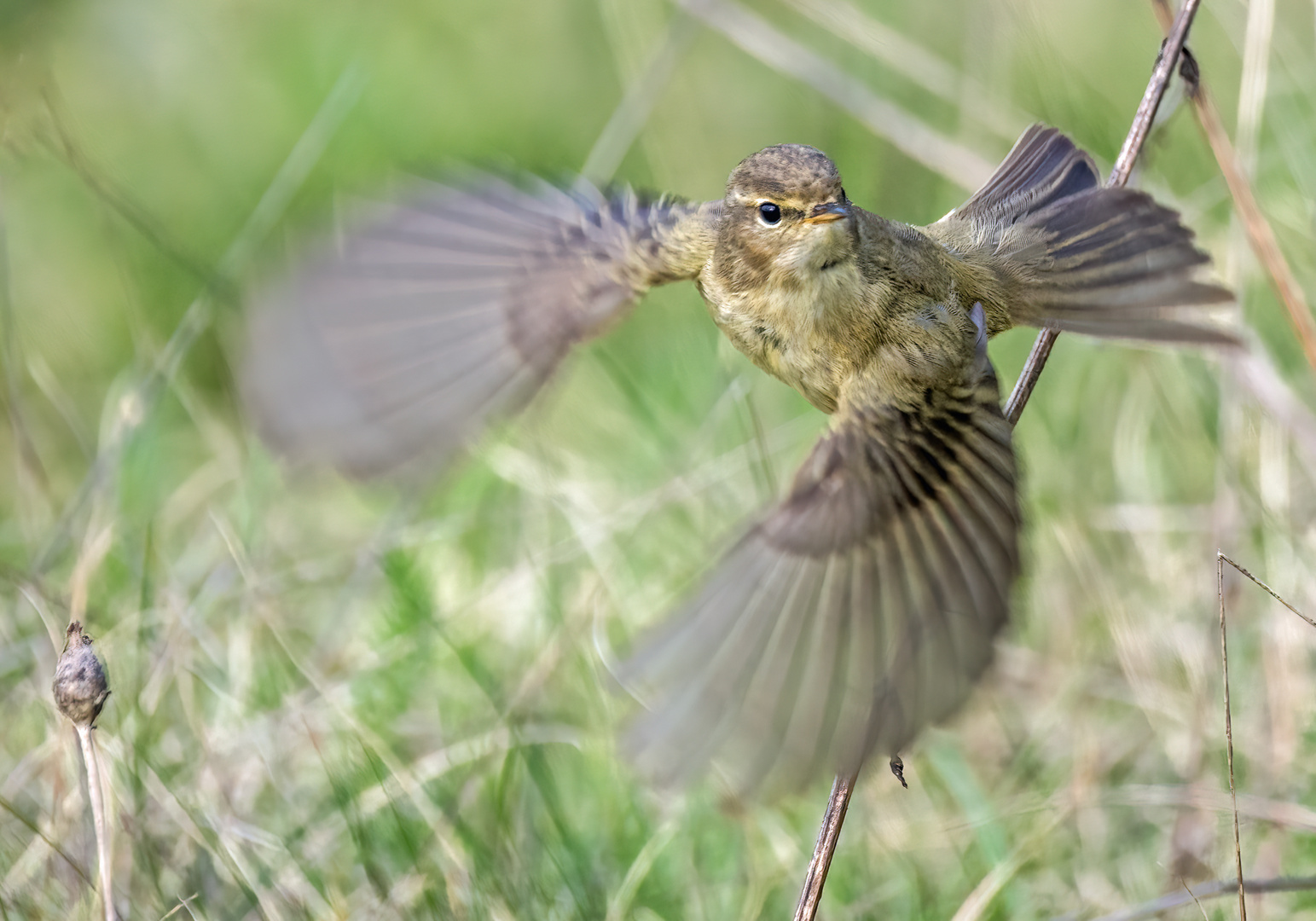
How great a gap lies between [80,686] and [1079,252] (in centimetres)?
176

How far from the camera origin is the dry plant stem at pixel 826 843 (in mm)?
2010

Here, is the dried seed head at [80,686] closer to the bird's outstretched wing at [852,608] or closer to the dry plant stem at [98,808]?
the dry plant stem at [98,808]

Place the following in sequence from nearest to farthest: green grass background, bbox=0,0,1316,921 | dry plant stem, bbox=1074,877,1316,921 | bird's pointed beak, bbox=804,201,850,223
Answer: dry plant stem, bbox=1074,877,1316,921
bird's pointed beak, bbox=804,201,850,223
green grass background, bbox=0,0,1316,921

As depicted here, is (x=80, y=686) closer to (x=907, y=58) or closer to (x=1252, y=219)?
(x=1252, y=219)

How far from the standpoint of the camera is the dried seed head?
174 cm

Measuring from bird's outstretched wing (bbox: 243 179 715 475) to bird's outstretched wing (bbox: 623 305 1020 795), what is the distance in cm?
63

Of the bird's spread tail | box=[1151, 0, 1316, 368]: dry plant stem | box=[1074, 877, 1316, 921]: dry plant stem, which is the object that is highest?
box=[1151, 0, 1316, 368]: dry plant stem

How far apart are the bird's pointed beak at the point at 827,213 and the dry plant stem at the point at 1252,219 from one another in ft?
2.05

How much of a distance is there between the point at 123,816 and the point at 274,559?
1342 mm

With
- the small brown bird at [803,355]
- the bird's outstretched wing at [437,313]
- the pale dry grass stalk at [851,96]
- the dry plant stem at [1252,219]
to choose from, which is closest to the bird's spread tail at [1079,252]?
the small brown bird at [803,355]

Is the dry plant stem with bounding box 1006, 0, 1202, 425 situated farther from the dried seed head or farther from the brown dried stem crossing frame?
the dried seed head

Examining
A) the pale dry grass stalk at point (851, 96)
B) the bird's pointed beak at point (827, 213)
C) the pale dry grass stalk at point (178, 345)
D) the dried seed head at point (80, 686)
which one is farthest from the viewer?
the pale dry grass stalk at point (851, 96)

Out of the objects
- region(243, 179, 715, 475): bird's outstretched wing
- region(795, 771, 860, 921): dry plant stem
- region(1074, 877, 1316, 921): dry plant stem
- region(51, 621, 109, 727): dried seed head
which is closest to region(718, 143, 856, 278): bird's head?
region(243, 179, 715, 475): bird's outstretched wing

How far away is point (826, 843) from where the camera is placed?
2.02 metres
